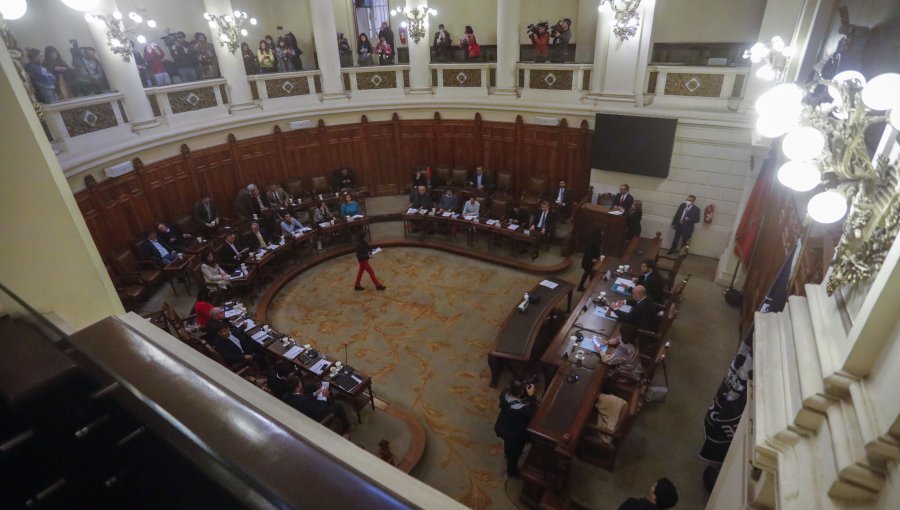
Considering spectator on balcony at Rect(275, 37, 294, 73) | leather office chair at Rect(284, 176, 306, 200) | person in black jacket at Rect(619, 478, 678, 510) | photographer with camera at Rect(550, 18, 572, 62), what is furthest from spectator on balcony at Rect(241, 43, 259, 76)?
person in black jacket at Rect(619, 478, 678, 510)

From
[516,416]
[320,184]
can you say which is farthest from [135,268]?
[516,416]

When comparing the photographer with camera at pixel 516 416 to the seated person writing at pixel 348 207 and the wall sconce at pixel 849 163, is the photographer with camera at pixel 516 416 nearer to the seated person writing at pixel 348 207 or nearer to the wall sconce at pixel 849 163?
the wall sconce at pixel 849 163

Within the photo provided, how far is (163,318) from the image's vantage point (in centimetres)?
720

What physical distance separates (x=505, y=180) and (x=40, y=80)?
9442mm

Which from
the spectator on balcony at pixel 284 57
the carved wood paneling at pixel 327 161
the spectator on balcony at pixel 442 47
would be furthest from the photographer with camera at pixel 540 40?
the spectator on balcony at pixel 284 57

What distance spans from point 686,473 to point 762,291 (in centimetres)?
298

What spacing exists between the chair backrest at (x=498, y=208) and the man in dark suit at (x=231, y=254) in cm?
556

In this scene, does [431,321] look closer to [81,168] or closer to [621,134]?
[621,134]

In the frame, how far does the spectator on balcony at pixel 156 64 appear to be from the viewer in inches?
392

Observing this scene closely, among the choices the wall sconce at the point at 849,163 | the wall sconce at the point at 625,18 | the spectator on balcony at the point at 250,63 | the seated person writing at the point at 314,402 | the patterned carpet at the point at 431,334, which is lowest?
the patterned carpet at the point at 431,334

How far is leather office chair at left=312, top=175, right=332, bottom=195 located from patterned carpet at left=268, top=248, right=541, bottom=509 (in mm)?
2633

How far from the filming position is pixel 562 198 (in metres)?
11.0

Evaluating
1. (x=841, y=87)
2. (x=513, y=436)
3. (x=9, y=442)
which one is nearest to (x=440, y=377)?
(x=513, y=436)

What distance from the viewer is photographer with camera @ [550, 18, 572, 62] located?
11352 millimetres
